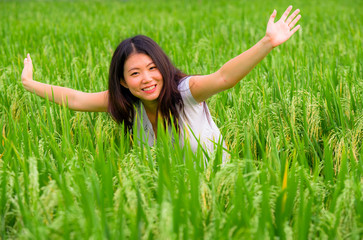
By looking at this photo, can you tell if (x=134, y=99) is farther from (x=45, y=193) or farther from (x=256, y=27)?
(x=256, y=27)

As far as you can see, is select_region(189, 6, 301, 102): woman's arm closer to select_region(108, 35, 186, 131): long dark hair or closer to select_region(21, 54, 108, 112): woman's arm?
select_region(108, 35, 186, 131): long dark hair

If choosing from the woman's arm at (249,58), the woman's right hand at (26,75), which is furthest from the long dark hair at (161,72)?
the woman's right hand at (26,75)

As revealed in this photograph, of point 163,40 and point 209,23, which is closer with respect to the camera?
point 163,40

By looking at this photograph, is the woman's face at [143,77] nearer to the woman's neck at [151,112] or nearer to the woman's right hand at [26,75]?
the woman's neck at [151,112]

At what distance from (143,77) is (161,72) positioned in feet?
0.25

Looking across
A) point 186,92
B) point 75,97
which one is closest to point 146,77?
point 186,92

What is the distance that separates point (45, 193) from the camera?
4.04ft

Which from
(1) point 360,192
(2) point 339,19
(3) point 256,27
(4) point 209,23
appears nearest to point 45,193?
(1) point 360,192

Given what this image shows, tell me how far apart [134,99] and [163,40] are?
2.81m

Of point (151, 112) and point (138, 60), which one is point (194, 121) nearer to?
point (151, 112)

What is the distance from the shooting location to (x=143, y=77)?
175 cm

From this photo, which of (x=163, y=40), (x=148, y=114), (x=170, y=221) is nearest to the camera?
(x=170, y=221)

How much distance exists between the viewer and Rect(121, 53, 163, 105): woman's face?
1.76 meters

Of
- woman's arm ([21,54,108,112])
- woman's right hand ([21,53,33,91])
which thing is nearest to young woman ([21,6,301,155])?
woman's arm ([21,54,108,112])
